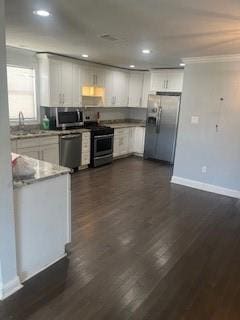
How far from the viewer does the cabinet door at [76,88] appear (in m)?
5.51

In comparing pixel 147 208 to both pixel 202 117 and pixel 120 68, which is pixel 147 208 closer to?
pixel 202 117

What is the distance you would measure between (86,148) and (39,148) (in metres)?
1.24

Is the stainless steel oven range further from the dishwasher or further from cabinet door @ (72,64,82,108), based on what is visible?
cabinet door @ (72,64,82,108)

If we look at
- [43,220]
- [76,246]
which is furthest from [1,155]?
[76,246]

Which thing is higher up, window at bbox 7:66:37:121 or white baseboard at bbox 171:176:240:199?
window at bbox 7:66:37:121

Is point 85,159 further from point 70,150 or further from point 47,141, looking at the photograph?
point 47,141

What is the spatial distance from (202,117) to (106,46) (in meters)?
2.15

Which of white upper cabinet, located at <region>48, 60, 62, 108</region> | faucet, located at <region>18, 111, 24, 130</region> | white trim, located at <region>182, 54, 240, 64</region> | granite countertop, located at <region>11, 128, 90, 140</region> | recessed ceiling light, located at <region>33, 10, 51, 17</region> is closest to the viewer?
recessed ceiling light, located at <region>33, 10, 51, 17</region>

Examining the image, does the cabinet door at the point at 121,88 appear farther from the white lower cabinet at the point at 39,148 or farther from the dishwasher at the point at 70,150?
the white lower cabinet at the point at 39,148

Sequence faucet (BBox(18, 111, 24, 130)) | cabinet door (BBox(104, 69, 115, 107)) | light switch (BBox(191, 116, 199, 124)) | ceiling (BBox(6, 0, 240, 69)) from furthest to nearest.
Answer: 1. cabinet door (BBox(104, 69, 115, 107))
2. faucet (BBox(18, 111, 24, 130))
3. light switch (BBox(191, 116, 199, 124))
4. ceiling (BBox(6, 0, 240, 69))

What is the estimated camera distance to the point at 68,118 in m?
5.55

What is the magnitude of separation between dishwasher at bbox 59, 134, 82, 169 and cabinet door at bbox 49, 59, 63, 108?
753mm

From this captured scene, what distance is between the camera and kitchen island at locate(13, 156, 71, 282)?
2.14 metres

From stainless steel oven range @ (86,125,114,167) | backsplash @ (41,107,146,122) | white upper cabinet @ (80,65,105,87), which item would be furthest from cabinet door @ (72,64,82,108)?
stainless steel oven range @ (86,125,114,167)
